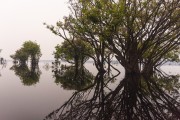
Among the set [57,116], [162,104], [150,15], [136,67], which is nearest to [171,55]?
[136,67]

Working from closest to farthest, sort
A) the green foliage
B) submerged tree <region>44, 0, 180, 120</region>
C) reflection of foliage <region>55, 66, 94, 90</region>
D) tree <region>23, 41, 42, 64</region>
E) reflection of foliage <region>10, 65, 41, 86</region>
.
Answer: submerged tree <region>44, 0, 180, 120</region>, reflection of foliage <region>55, 66, 94, 90</region>, reflection of foliage <region>10, 65, 41, 86</region>, the green foliage, tree <region>23, 41, 42, 64</region>

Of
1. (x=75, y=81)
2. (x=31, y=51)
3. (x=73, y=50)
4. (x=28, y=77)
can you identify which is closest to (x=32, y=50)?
(x=31, y=51)

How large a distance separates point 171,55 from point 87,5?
30480 mm

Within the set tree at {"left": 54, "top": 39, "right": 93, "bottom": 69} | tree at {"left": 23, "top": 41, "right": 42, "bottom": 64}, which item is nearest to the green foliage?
tree at {"left": 54, "top": 39, "right": 93, "bottom": 69}

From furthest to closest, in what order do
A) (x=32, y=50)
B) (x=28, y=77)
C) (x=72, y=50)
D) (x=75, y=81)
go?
(x=32, y=50)
(x=72, y=50)
(x=28, y=77)
(x=75, y=81)

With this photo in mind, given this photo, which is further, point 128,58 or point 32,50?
point 32,50

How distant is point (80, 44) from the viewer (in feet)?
235

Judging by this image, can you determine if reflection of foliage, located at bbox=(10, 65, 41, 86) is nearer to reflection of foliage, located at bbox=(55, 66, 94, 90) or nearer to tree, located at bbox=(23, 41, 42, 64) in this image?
reflection of foliage, located at bbox=(55, 66, 94, 90)

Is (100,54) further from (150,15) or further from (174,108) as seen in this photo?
(174,108)

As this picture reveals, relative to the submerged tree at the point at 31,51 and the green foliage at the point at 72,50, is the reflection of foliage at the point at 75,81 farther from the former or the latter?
the submerged tree at the point at 31,51

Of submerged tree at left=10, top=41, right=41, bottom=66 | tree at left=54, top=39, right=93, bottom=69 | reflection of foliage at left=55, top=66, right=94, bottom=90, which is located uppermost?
submerged tree at left=10, top=41, right=41, bottom=66

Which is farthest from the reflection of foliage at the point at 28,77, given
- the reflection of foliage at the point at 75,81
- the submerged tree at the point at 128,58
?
the submerged tree at the point at 128,58

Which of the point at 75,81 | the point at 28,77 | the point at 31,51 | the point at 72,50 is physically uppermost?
the point at 31,51

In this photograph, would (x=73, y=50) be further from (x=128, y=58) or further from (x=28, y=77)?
(x=128, y=58)
